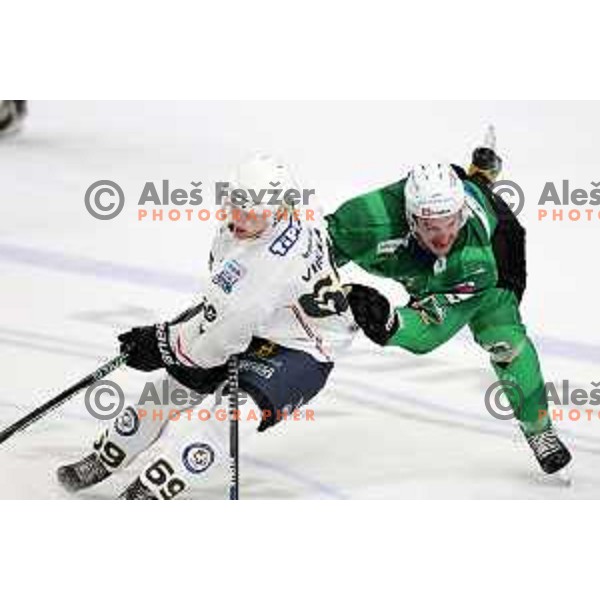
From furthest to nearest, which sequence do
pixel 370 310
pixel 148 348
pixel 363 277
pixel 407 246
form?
1. pixel 363 277
2. pixel 407 246
3. pixel 148 348
4. pixel 370 310

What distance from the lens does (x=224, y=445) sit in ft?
15.9

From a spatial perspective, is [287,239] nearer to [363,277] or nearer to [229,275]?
[229,275]

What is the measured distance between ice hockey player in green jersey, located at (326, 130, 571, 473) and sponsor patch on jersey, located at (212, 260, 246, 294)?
34 centimetres

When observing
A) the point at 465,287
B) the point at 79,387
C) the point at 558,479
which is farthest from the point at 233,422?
the point at 558,479

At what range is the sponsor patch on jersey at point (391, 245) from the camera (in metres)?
5.27

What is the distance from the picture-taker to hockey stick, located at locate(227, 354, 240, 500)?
4.79 m

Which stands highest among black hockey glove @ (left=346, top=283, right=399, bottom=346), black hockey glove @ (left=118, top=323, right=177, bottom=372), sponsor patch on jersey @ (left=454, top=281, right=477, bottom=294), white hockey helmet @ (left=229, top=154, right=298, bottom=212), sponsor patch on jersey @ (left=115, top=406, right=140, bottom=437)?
white hockey helmet @ (left=229, top=154, right=298, bottom=212)

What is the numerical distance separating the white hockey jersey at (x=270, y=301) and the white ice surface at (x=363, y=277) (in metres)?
0.47

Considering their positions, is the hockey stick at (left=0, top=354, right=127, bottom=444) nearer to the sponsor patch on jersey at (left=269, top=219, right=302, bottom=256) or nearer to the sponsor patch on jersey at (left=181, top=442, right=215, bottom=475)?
the sponsor patch on jersey at (left=181, top=442, right=215, bottom=475)

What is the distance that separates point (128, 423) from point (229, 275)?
1.86 feet

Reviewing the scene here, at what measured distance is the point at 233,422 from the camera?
15.7 ft

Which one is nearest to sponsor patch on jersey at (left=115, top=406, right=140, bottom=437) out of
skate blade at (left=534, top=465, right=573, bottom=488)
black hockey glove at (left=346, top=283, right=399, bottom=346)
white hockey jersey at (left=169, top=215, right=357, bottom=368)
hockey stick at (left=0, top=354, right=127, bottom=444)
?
hockey stick at (left=0, top=354, right=127, bottom=444)

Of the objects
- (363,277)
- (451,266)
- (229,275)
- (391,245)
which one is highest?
(363,277)

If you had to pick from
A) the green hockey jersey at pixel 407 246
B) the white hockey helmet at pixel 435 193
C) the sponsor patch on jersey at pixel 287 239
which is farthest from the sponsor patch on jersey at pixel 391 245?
the sponsor patch on jersey at pixel 287 239
